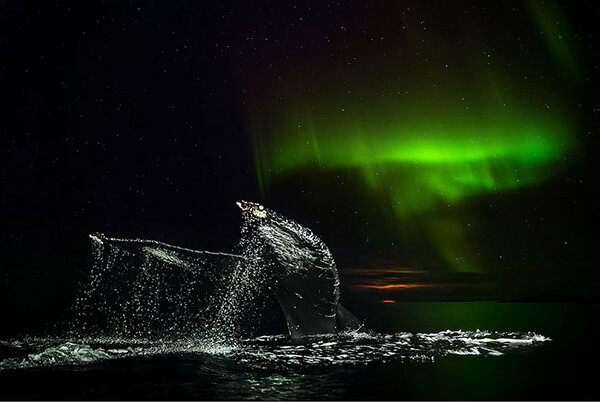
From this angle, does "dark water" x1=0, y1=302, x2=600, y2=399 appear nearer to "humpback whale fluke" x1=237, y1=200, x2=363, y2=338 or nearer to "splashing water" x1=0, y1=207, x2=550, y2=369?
"splashing water" x1=0, y1=207, x2=550, y2=369

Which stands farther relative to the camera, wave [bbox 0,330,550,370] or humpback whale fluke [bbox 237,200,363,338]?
humpback whale fluke [bbox 237,200,363,338]

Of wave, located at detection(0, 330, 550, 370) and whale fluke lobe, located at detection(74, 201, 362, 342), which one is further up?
whale fluke lobe, located at detection(74, 201, 362, 342)

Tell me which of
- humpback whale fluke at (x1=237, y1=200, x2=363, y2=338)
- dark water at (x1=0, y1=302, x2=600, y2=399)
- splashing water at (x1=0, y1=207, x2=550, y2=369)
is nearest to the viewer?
dark water at (x1=0, y1=302, x2=600, y2=399)

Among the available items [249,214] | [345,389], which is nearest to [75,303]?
[249,214]

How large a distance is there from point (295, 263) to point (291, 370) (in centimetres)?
844

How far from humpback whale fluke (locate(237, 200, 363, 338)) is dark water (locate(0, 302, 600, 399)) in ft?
7.88

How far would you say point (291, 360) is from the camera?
3053 centimetres

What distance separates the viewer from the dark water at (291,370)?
77.7ft

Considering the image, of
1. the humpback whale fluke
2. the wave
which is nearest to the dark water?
the wave

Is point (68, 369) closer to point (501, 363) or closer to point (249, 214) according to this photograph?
point (249, 214)

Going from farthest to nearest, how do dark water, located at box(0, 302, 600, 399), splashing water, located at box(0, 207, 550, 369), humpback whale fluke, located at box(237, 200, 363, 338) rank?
1. humpback whale fluke, located at box(237, 200, 363, 338)
2. splashing water, located at box(0, 207, 550, 369)
3. dark water, located at box(0, 302, 600, 399)

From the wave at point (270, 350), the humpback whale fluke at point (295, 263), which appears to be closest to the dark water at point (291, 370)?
the wave at point (270, 350)

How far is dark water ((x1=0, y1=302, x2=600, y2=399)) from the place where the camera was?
2367 cm

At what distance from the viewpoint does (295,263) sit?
3503 cm
